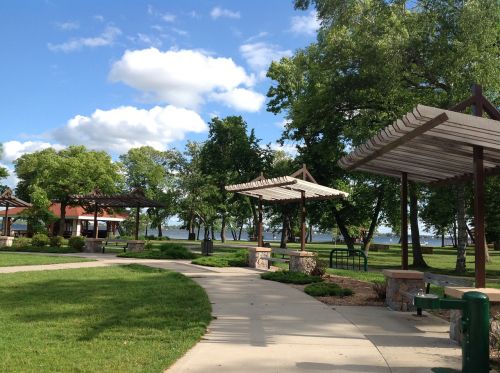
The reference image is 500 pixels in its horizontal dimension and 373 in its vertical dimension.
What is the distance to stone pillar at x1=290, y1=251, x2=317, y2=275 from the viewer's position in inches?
602

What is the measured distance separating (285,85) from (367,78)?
45.9 ft

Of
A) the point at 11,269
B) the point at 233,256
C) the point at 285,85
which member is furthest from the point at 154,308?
the point at 285,85

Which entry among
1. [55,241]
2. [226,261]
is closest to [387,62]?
[226,261]

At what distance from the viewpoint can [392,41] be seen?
19.0 metres

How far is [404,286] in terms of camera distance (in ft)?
29.5

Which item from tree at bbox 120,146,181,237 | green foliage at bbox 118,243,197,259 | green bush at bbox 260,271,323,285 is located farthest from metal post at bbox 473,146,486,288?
tree at bbox 120,146,181,237

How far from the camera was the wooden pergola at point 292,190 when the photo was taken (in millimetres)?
14875

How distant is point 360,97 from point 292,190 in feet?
27.4

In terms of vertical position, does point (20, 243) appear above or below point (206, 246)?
below

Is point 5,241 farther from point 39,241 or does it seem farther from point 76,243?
point 76,243

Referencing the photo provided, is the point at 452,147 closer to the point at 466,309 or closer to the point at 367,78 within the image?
the point at 466,309

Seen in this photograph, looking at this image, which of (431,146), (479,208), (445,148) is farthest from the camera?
(445,148)

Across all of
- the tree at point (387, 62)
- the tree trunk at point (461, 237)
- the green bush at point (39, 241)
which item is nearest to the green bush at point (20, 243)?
the green bush at point (39, 241)

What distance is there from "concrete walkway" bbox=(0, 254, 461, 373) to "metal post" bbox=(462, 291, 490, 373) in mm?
567
